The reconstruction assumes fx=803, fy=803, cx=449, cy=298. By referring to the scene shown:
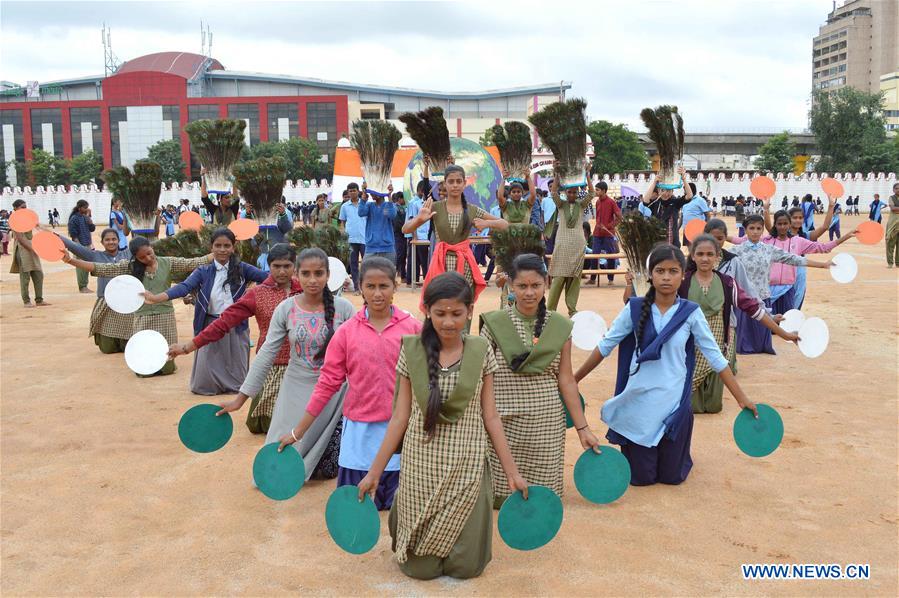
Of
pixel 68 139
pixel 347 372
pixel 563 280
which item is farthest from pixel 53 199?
pixel 347 372

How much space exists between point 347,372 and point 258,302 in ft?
5.03

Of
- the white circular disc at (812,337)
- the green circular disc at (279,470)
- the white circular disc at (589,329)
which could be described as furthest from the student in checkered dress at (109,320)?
the white circular disc at (812,337)

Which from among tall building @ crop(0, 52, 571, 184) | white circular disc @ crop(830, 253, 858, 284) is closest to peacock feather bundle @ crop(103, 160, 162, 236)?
white circular disc @ crop(830, 253, 858, 284)

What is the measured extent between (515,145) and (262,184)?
2950 millimetres

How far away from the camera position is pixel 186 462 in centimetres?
527

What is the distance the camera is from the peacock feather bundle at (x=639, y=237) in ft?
21.2

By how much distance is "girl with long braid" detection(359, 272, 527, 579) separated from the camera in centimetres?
333

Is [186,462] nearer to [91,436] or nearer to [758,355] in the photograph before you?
[91,436]

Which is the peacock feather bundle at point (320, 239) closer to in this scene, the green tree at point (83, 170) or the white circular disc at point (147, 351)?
the white circular disc at point (147, 351)

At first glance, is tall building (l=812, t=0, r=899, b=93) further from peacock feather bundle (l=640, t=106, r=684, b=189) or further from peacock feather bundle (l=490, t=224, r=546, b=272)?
peacock feather bundle (l=490, t=224, r=546, b=272)

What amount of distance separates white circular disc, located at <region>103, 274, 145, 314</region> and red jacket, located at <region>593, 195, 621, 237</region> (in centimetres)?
816

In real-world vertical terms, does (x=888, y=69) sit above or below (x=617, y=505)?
above

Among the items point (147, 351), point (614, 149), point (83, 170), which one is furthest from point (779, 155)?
point (147, 351)

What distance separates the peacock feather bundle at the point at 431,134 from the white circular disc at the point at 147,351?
3.69 metres
